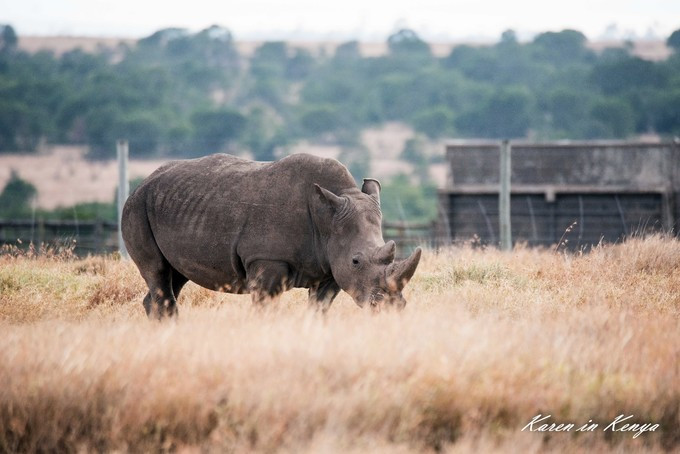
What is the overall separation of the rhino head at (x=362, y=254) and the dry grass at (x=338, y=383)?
0.39 m

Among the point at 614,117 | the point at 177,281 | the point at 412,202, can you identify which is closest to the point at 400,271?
the point at 177,281

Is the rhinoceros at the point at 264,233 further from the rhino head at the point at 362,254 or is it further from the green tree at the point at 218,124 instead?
the green tree at the point at 218,124

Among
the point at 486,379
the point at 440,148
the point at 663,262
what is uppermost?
the point at 486,379

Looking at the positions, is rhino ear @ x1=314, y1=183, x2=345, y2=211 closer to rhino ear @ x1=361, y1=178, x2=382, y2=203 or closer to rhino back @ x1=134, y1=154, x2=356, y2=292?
rhino back @ x1=134, y1=154, x2=356, y2=292

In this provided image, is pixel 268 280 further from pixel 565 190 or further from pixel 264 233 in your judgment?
pixel 565 190

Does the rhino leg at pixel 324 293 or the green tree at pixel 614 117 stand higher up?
the rhino leg at pixel 324 293

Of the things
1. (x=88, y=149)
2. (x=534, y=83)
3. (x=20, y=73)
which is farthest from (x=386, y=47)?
(x=88, y=149)

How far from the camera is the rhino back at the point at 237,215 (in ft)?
28.5

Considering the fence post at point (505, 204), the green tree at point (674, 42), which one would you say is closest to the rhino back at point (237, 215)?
the fence post at point (505, 204)

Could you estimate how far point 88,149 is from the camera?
75.9 metres

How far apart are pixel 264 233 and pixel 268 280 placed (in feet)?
1.25

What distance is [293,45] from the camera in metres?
132

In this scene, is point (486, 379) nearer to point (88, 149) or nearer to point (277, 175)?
point (277, 175)

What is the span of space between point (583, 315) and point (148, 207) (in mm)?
3896
